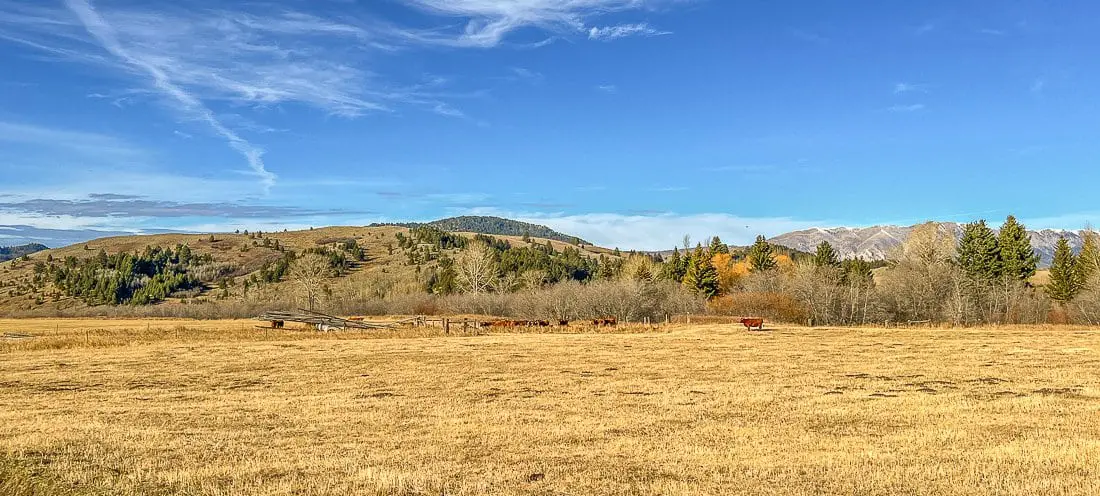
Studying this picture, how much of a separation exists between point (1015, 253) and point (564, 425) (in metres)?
101

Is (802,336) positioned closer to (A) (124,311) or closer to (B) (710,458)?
(B) (710,458)

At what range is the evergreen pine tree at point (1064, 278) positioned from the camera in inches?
3639

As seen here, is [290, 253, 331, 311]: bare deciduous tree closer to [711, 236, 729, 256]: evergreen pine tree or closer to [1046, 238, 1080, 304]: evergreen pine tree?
[711, 236, 729, 256]: evergreen pine tree

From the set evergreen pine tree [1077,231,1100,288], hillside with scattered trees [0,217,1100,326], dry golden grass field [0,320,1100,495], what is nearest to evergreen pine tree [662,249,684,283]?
hillside with scattered trees [0,217,1100,326]

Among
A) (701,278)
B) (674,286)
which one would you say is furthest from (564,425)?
(701,278)

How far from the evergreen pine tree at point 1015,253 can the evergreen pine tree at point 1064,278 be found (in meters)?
3.07

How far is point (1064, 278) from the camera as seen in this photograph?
93.4 m

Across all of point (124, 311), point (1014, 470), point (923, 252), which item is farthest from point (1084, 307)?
point (124, 311)

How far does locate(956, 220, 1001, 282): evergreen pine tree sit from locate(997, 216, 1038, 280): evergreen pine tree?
3.00ft

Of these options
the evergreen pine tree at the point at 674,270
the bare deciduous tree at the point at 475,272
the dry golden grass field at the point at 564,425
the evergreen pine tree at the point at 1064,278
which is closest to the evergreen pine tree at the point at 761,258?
the evergreen pine tree at the point at 674,270

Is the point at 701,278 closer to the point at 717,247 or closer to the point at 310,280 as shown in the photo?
the point at 717,247

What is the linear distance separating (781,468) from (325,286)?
162 m

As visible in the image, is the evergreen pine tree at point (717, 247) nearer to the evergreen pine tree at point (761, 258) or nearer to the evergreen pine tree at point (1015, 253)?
the evergreen pine tree at point (761, 258)

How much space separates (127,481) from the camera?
12.5m
